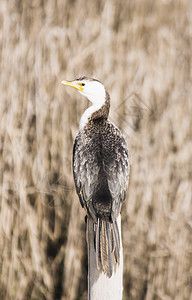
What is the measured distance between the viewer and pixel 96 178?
1534 mm

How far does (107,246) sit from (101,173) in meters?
0.29

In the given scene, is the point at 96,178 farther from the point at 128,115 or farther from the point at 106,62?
the point at 106,62

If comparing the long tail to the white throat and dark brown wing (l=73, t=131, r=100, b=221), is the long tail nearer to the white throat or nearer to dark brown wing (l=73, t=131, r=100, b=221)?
dark brown wing (l=73, t=131, r=100, b=221)

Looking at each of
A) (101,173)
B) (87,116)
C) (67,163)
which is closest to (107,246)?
(101,173)

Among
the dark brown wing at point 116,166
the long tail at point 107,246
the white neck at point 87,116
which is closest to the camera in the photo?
the long tail at point 107,246

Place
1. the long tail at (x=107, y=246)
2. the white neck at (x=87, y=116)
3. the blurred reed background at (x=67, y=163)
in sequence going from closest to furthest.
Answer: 1. the long tail at (x=107, y=246)
2. the white neck at (x=87, y=116)
3. the blurred reed background at (x=67, y=163)

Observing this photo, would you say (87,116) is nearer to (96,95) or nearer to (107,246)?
(96,95)

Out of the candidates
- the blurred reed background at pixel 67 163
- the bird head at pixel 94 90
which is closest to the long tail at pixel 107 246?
the bird head at pixel 94 90

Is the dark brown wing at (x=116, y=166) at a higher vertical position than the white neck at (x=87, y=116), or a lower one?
lower

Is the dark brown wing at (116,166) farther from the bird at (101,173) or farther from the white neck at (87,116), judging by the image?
the white neck at (87,116)

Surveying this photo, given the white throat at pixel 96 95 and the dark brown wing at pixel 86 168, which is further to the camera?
the white throat at pixel 96 95

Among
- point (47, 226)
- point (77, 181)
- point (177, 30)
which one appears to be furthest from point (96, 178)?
point (177, 30)

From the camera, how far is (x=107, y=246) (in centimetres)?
135

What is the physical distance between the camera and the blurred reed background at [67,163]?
7.93ft
